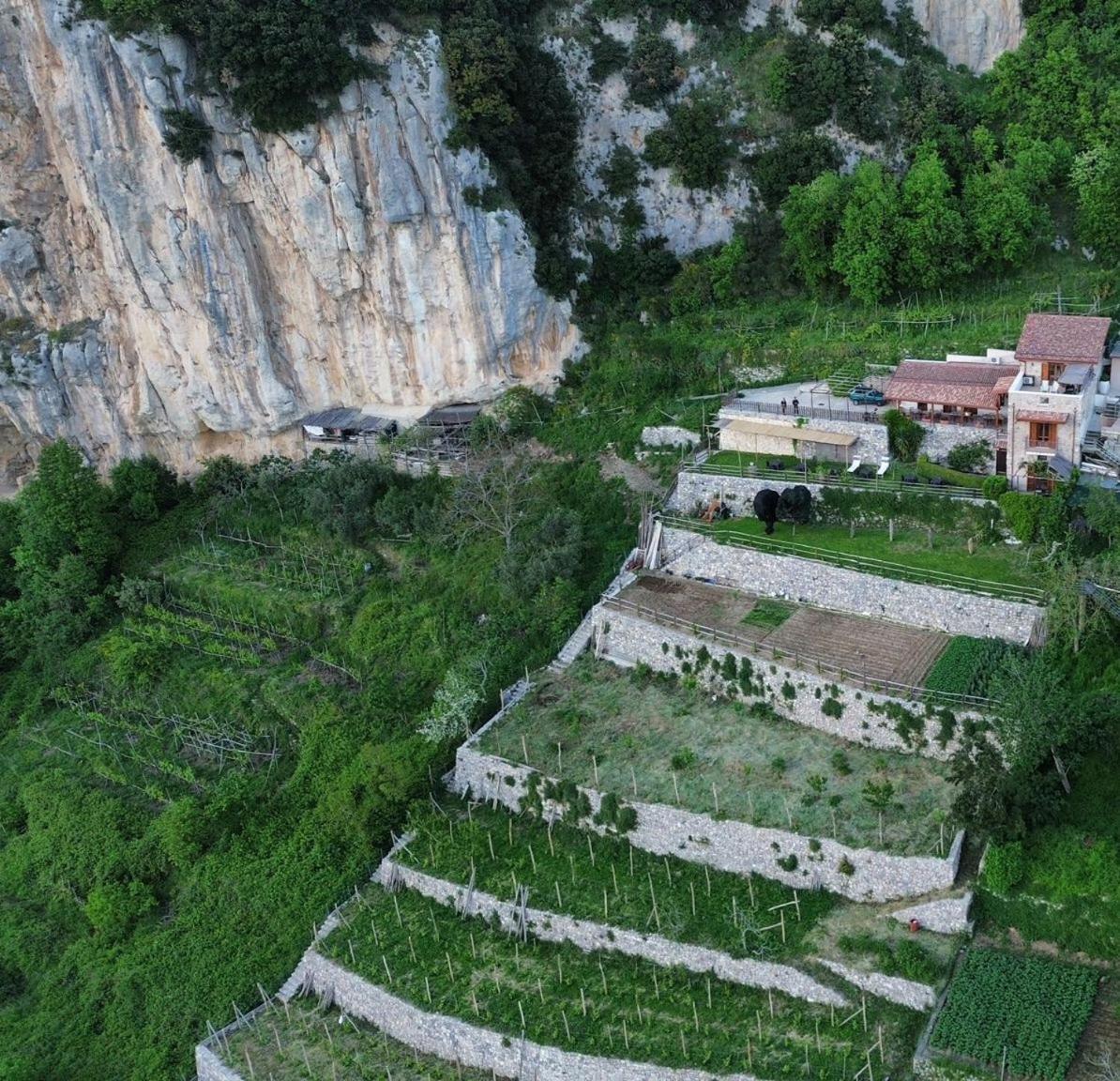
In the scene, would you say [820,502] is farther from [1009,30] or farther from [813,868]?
[1009,30]

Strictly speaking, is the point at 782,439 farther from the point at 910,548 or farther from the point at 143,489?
the point at 143,489

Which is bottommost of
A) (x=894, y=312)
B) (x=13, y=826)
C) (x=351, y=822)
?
(x=13, y=826)

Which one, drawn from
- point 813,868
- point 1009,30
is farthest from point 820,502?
point 1009,30

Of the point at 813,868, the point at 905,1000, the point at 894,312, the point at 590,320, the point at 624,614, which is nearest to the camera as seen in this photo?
the point at 905,1000

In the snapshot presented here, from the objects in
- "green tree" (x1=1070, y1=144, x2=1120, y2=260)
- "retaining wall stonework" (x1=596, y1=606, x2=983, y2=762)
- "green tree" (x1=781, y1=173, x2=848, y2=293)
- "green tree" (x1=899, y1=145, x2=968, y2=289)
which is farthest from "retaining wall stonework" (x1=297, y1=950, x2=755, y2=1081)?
"green tree" (x1=1070, y1=144, x2=1120, y2=260)

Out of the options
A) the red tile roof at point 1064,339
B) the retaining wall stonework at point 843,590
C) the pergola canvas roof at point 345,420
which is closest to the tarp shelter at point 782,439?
the retaining wall stonework at point 843,590

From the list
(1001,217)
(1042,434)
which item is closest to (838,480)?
(1042,434)
